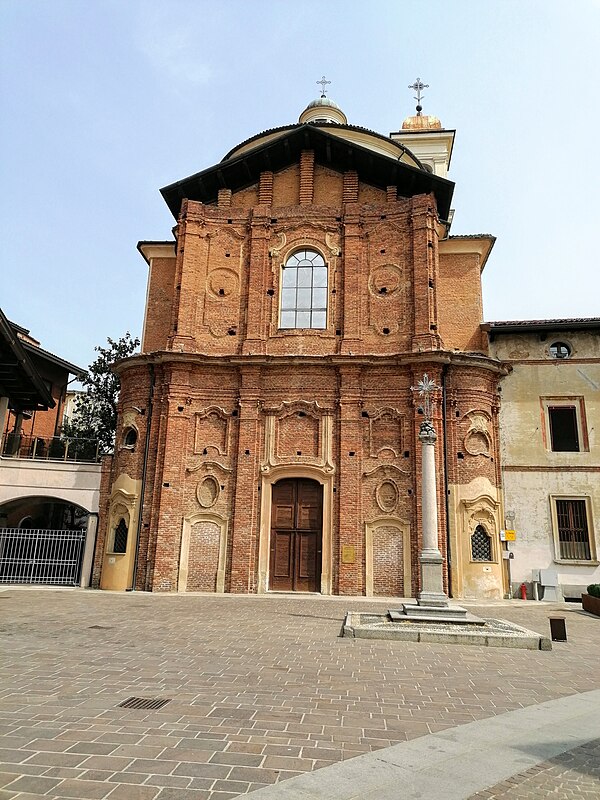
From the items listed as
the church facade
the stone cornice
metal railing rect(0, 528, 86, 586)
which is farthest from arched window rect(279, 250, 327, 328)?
metal railing rect(0, 528, 86, 586)

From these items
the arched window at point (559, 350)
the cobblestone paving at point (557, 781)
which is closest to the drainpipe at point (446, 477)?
the arched window at point (559, 350)

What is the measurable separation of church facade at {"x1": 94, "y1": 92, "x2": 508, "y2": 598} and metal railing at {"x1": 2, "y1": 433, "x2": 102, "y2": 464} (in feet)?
9.56

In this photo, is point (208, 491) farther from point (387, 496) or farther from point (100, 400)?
point (100, 400)

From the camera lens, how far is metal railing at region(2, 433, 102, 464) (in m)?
22.5

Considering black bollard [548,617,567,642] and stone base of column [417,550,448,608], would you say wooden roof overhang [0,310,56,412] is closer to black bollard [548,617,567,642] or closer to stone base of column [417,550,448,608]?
stone base of column [417,550,448,608]

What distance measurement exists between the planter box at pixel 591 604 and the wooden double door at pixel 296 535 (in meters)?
7.69

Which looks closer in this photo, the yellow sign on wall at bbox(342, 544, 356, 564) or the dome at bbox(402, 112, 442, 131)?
the yellow sign on wall at bbox(342, 544, 356, 564)

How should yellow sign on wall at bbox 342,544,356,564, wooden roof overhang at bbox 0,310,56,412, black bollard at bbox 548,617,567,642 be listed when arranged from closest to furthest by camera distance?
black bollard at bbox 548,617,567,642 → yellow sign on wall at bbox 342,544,356,564 → wooden roof overhang at bbox 0,310,56,412

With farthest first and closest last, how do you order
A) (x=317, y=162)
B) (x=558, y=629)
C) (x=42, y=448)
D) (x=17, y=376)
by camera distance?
1. (x=42, y=448)
2. (x=317, y=162)
3. (x=17, y=376)
4. (x=558, y=629)

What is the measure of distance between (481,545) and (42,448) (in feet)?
56.0

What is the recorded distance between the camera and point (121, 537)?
19578 mm

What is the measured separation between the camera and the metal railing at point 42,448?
22.5 m

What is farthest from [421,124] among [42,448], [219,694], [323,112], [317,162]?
[219,694]

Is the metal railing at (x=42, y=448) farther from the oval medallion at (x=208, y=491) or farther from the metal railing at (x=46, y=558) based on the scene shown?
the oval medallion at (x=208, y=491)
